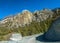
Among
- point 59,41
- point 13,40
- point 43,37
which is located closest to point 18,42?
point 13,40

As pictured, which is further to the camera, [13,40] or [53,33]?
[13,40]

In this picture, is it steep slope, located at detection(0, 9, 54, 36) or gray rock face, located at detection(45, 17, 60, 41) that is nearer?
gray rock face, located at detection(45, 17, 60, 41)

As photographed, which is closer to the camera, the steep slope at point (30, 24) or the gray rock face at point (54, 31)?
the gray rock face at point (54, 31)

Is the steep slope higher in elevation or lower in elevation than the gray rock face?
higher

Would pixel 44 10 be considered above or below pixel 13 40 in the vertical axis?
above

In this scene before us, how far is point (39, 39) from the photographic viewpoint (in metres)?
9.27

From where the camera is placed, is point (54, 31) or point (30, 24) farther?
point (30, 24)

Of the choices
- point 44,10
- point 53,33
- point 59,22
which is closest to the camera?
point 59,22

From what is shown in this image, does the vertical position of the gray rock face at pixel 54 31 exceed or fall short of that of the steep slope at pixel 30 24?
it falls short

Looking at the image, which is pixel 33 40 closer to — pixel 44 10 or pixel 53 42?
pixel 53 42

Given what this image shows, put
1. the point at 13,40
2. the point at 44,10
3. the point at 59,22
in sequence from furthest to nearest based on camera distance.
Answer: the point at 44,10, the point at 13,40, the point at 59,22

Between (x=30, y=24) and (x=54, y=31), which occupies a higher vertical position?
(x=30, y=24)

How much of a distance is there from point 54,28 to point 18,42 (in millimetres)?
1871

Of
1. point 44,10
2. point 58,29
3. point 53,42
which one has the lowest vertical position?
point 53,42
